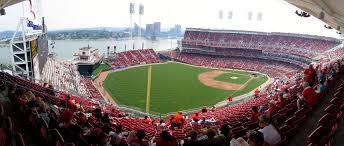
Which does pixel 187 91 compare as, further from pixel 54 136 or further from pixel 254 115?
pixel 54 136

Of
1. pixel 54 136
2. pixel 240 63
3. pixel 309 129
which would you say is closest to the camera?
pixel 54 136

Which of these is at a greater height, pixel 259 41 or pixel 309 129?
pixel 309 129

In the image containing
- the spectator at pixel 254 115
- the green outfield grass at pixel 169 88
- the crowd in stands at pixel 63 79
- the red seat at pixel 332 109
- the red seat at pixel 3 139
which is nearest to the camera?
the red seat at pixel 3 139

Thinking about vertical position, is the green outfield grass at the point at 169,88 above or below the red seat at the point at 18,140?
below

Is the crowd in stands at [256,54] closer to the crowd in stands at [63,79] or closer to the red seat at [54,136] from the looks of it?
the crowd in stands at [63,79]

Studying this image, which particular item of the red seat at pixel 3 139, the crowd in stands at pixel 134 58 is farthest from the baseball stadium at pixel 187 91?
the crowd in stands at pixel 134 58

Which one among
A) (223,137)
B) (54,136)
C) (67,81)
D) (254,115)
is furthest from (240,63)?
(54,136)

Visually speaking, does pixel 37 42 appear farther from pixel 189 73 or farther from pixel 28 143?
pixel 189 73
